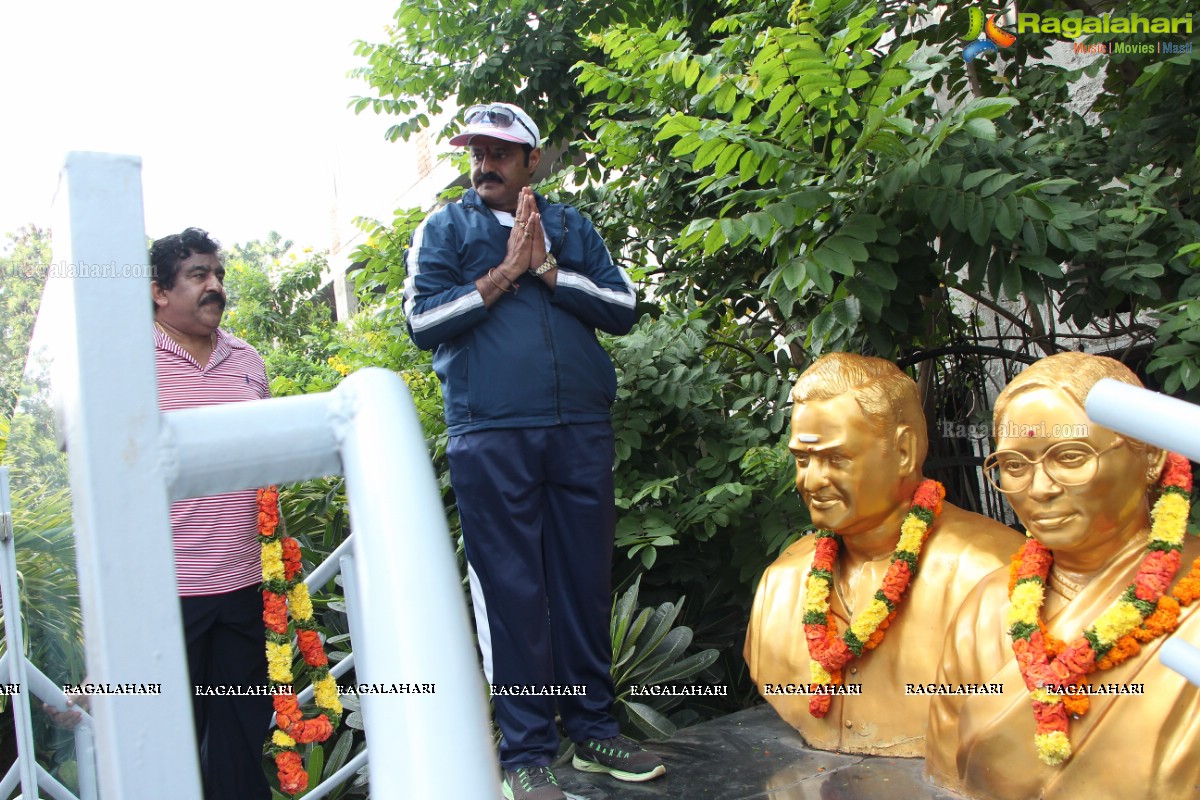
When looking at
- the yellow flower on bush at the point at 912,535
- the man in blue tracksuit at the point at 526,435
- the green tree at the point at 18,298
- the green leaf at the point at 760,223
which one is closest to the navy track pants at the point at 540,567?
the man in blue tracksuit at the point at 526,435

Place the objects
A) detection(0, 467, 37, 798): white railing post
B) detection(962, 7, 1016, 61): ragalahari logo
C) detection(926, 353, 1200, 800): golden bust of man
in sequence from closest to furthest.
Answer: detection(0, 467, 37, 798): white railing post
detection(926, 353, 1200, 800): golden bust of man
detection(962, 7, 1016, 61): ragalahari logo

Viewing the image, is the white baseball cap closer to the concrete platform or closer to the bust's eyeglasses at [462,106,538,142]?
the bust's eyeglasses at [462,106,538,142]

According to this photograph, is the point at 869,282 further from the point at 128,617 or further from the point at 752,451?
the point at 128,617

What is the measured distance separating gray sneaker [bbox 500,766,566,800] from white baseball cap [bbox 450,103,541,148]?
1986 millimetres

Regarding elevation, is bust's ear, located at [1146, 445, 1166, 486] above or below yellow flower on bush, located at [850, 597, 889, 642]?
above

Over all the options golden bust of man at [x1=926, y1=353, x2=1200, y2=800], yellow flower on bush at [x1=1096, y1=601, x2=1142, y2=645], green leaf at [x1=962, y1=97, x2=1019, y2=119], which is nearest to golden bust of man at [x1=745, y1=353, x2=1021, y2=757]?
golden bust of man at [x1=926, y1=353, x2=1200, y2=800]

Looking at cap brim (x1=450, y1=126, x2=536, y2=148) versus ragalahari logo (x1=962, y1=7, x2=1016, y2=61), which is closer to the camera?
cap brim (x1=450, y1=126, x2=536, y2=148)

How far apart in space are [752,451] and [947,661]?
60.9 inches

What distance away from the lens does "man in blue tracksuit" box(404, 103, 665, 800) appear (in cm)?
319

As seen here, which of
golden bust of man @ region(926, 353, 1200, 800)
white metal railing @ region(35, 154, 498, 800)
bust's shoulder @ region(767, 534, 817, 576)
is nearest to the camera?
white metal railing @ region(35, 154, 498, 800)

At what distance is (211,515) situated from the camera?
286 cm

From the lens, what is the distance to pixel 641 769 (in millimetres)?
3307

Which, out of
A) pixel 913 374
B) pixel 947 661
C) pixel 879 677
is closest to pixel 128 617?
pixel 947 661

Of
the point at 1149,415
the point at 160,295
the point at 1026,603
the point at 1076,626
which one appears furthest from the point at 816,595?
the point at 1149,415
